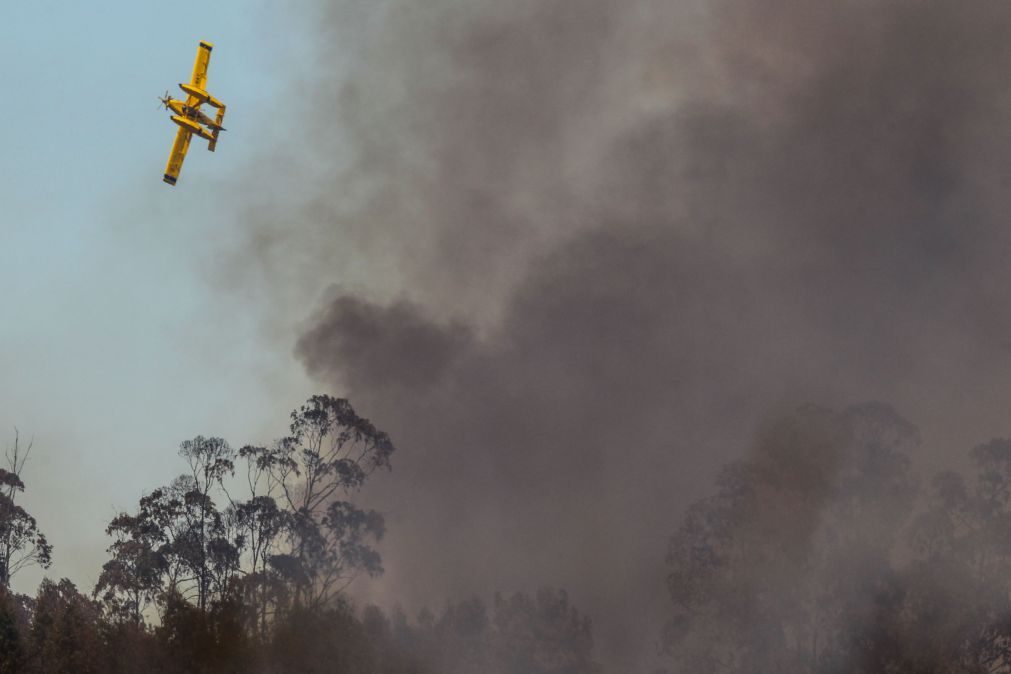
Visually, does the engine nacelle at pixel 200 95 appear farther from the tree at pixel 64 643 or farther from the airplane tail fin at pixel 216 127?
the tree at pixel 64 643

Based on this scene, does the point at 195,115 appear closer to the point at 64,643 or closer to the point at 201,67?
the point at 201,67

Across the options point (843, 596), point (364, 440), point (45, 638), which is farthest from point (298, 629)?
point (843, 596)

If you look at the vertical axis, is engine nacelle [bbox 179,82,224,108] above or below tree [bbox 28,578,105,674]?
above

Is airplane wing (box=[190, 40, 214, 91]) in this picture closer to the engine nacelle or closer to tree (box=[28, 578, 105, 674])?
the engine nacelle

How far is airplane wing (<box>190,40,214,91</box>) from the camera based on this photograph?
107125 mm

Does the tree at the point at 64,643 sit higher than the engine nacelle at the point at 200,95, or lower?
lower

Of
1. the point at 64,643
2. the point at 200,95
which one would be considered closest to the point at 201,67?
the point at 200,95

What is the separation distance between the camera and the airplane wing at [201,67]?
351ft

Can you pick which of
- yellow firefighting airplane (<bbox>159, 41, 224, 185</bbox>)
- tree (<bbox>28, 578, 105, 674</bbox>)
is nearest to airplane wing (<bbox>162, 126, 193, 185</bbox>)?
yellow firefighting airplane (<bbox>159, 41, 224, 185</bbox>)

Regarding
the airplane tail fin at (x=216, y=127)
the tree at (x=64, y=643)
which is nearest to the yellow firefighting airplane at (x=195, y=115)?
the airplane tail fin at (x=216, y=127)

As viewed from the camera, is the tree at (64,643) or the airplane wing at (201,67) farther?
the airplane wing at (201,67)

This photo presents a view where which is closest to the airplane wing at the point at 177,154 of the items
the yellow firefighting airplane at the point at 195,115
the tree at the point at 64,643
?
the yellow firefighting airplane at the point at 195,115

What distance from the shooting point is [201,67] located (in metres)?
108

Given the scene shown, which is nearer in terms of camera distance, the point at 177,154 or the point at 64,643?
the point at 64,643
